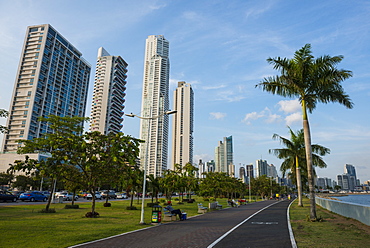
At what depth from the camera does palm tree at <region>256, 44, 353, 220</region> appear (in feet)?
57.1

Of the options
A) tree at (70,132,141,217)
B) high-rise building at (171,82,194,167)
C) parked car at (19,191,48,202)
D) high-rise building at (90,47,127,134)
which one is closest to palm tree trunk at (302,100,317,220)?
tree at (70,132,141,217)

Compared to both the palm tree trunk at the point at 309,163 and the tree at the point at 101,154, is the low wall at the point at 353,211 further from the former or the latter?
the tree at the point at 101,154

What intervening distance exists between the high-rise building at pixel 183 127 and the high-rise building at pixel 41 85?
7456 cm

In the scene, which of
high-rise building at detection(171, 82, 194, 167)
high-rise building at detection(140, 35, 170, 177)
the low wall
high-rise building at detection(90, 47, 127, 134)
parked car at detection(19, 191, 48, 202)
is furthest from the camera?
high-rise building at detection(171, 82, 194, 167)

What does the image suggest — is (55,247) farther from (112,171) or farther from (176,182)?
(176,182)

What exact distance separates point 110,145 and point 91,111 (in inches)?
5527

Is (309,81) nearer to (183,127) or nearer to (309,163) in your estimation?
(309,163)

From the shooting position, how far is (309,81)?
18422 millimetres

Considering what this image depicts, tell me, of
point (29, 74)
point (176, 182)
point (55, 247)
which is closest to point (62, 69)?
point (29, 74)

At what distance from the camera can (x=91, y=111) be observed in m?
151

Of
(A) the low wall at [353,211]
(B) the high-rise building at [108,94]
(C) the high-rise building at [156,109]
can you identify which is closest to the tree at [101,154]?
(A) the low wall at [353,211]

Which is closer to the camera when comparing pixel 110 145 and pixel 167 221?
pixel 167 221

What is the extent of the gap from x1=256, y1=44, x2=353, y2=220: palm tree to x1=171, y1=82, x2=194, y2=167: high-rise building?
170139 mm

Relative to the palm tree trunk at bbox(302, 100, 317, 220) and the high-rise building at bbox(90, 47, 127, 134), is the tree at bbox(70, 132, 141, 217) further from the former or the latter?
the high-rise building at bbox(90, 47, 127, 134)
